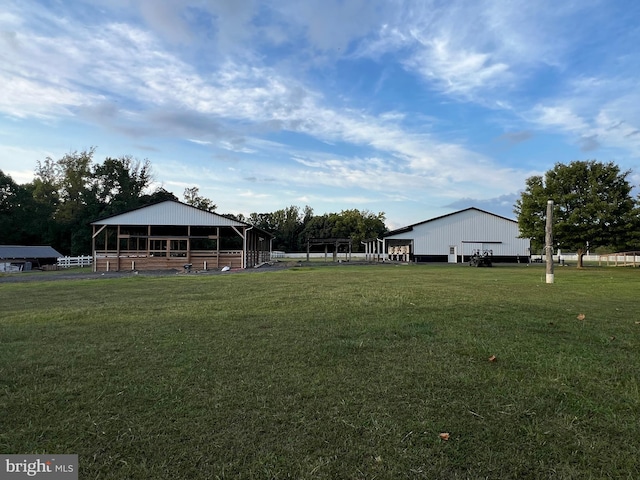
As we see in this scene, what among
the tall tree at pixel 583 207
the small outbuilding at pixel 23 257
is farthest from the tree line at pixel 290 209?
the small outbuilding at pixel 23 257

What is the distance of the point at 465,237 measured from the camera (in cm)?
4109

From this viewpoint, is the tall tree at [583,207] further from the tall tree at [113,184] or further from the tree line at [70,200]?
the tall tree at [113,184]

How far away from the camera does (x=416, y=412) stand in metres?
2.97

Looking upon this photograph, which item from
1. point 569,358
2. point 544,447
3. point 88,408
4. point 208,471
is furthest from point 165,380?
point 569,358

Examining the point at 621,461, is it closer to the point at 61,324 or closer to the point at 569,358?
the point at 569,358

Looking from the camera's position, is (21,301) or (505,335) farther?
(21,301)

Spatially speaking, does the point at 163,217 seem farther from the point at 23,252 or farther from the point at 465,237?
the point at 465,237

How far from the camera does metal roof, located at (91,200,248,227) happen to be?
2789 cm

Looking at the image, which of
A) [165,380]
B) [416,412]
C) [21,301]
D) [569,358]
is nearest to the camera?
[416,412]

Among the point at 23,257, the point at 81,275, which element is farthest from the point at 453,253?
the point at 23,257

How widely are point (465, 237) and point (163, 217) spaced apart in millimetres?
29080

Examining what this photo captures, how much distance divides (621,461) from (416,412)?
1227 mm

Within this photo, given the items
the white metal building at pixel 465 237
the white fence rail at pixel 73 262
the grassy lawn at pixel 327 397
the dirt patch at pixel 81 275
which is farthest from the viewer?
the white metal building at pixel 465 237

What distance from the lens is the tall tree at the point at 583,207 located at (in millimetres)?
26797
